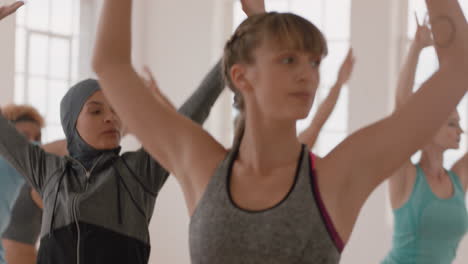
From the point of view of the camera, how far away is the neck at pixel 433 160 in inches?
130

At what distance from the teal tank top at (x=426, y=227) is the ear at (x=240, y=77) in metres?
1.92

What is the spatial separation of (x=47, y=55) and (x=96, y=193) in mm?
5485

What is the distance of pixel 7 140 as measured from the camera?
2400 millimetres

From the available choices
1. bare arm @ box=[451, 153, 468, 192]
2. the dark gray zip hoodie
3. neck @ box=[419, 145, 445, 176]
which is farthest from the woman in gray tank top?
bare arm @ box=[451, 153, 468, 192]

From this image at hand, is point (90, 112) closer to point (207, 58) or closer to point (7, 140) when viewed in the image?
point (7, 140)

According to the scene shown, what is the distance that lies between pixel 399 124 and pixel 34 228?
2.95m

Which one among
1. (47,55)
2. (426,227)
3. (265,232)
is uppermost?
(265,232)

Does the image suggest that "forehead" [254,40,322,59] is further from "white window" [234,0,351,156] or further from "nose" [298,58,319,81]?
"white window" [234,0,351,156]

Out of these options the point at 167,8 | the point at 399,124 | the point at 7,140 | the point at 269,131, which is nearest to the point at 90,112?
the point at 7,140

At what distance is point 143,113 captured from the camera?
140cm

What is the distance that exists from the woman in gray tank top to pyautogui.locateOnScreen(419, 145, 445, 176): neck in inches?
79.2

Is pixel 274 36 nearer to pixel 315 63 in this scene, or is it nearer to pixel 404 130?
pixel 315 63

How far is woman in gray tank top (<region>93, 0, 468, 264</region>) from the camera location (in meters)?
1.29

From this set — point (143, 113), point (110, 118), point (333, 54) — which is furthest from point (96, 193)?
point (333, 54)
